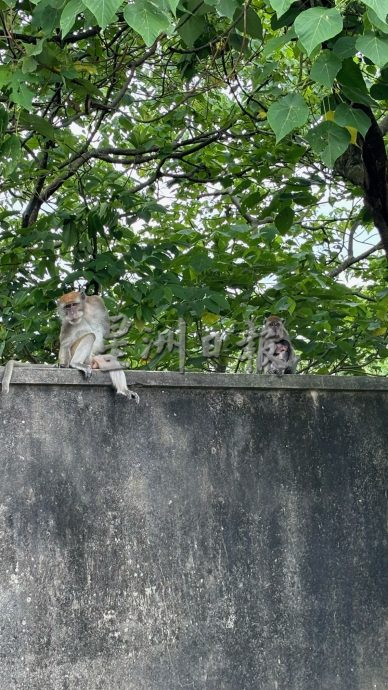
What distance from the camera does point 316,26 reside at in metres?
2.61

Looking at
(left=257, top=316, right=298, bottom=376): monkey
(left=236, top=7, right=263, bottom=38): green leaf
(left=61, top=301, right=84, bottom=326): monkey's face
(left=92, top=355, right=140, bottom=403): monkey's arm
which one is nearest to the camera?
(left=92, top=355, right=140, bottom=403): monkey's arm

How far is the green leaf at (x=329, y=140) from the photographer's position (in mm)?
3217

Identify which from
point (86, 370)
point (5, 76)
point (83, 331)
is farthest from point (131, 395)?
point (5, 76)

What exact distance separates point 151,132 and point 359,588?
4077mm

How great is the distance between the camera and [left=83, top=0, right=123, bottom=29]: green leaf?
7.95 ft

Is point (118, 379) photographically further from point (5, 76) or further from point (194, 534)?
point (5, 76)

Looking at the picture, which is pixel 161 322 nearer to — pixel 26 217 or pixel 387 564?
pixel 26 217

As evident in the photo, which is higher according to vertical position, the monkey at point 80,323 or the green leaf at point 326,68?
the green leaf at point 326,68

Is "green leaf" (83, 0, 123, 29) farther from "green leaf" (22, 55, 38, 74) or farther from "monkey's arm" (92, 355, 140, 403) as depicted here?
"monkey's arm" (92, 355, 140, 403)

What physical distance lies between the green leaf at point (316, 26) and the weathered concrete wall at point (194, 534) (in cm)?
180

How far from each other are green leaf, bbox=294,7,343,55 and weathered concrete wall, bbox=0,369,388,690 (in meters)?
1.80

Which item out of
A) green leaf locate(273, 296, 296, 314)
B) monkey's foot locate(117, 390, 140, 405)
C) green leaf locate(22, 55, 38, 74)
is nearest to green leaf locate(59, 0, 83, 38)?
green leaf locate(22, 55, 38, 74)

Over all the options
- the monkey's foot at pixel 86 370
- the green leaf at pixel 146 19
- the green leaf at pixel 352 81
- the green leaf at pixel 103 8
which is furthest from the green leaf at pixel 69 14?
the monkey's foot at pixel 86 370

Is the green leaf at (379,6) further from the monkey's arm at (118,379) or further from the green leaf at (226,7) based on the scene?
the monkey's arm at (118,379)
